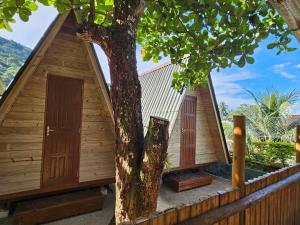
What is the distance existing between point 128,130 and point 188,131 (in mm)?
6179

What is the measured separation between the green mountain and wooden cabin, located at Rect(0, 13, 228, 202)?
8672 mm

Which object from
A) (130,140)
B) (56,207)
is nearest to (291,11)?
(130,140)

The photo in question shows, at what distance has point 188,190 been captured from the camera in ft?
24.5

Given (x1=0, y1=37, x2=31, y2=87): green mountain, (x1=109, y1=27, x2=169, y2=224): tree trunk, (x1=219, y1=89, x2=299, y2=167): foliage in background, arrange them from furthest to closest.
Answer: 1. (x1=0, y1=37, x2=31, y2=87): green mountain
2. (x1=219, y1=89, x2=299, y2=167): foliage in background
3. (x1=109, y1=27, x2=169, y2=224): tree trunk

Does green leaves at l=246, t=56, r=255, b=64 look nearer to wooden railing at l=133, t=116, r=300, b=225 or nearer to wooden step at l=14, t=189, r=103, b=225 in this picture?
wooden railing at l=133, t=116, r=300, b=225

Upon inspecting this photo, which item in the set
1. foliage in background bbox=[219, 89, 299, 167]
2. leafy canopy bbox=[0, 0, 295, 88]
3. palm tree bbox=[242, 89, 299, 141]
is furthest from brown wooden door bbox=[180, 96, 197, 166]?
leafy canopy bbox=[0, 0, 295, 88]

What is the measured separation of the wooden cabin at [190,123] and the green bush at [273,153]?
1700mm

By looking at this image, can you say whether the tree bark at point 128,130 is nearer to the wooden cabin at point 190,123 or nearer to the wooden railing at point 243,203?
the wooden railing at point 243,203

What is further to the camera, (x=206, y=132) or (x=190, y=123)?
(x=206, y=132)

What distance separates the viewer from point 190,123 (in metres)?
8.16

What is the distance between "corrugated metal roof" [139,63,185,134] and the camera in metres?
7.68

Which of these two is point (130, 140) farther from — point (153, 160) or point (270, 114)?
point (270, 114)

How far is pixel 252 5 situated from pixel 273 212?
2.79m

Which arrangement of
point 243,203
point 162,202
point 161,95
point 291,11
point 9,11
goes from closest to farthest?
point 291,11, point 9,11, point 243,203, point 162,202, point 161,95
